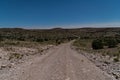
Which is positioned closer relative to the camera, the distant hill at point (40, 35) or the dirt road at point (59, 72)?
the dirt road at point (59, 72)

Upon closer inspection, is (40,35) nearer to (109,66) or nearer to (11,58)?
(11,58)

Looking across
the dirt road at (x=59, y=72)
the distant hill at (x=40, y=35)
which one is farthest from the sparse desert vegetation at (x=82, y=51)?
Answer: the distant hill at (x=40, y=35)

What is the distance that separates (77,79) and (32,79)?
249 centimetres

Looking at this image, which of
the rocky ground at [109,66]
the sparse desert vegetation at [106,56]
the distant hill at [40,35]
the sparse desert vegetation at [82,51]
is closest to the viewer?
the rocky ground at [109,66]

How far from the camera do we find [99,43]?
46.5 meters

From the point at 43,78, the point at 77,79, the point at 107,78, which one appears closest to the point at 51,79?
the point at 43,78

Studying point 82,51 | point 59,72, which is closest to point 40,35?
point 82,51

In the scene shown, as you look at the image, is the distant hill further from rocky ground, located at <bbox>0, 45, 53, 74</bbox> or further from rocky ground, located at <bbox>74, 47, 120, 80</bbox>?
rocky ground, located at <bbox>74, 47, 120, 80</bbox>

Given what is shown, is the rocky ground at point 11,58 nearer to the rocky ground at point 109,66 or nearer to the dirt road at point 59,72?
the dirt road at point 59,72

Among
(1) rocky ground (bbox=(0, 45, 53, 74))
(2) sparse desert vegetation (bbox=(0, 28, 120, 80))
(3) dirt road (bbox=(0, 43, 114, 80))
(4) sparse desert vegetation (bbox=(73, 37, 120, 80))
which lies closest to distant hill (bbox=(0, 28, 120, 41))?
(2) sparse desert vegetation (bbox=(0, 28, 120, 80))

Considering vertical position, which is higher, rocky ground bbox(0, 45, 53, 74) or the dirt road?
the dirt road

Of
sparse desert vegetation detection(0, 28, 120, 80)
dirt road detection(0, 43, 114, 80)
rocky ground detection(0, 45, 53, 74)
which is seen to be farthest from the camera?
sparse desert vegetation detection(0, 28, 120, 80)

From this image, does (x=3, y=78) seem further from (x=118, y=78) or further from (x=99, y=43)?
(x=99, y=43)

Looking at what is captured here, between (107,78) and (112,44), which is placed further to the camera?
(112,44)
